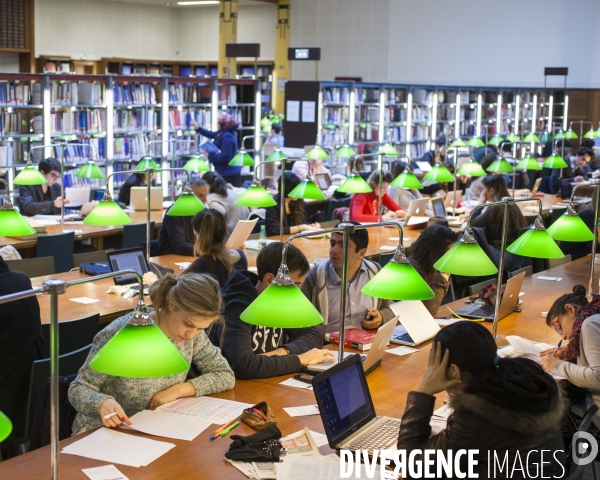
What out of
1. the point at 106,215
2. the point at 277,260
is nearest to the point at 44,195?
the point at 106,215

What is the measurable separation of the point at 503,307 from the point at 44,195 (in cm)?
500

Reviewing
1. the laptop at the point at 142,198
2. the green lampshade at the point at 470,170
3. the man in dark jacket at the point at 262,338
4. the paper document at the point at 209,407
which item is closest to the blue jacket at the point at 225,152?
the laptop at the point at 142,198

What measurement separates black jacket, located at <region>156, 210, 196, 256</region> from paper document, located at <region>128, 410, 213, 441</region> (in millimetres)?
3188

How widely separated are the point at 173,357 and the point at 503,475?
107 cm

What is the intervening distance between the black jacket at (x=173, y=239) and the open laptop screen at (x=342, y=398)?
3.35 m

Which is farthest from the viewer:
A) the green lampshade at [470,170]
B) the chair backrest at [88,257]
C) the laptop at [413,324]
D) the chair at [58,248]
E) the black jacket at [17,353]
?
the green lampshade at [470,170]

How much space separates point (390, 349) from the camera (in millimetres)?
3979

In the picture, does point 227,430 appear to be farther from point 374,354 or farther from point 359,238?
point 359,238

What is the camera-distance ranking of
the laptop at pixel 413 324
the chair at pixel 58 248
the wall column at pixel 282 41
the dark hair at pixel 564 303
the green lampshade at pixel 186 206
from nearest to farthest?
1. the dark hair at pixel 564 303
2. the laptop at pixel 413 324
3. the green lampshade at pixel 186 206
4. the chair at pixel 58 248
5. the wall column at pixel 282 41

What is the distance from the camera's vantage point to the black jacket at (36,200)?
25.1 ft

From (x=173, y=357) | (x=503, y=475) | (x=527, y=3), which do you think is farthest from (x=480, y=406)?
(x=527, y=3)

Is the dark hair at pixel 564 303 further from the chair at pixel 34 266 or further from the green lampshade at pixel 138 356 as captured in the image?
the chair at pixel 34 266

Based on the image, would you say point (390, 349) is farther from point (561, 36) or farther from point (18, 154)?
point (561, 36)

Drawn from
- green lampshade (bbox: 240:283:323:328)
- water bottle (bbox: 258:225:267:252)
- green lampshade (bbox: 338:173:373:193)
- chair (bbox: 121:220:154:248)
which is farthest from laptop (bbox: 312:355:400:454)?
chair (bbox: 121:220:154:248)
